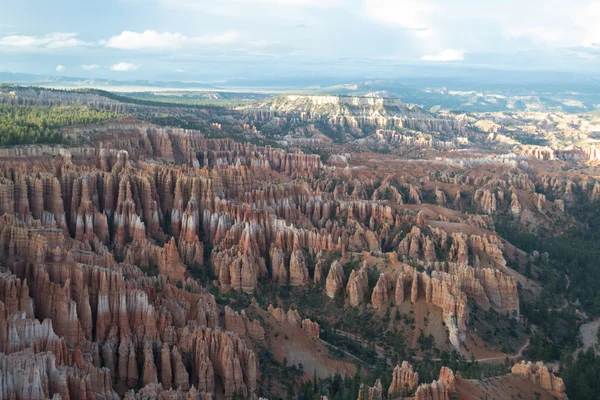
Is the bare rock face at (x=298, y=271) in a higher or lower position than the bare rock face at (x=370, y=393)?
lower

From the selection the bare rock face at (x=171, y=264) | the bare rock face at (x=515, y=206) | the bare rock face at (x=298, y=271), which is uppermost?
the bare rock face at (x=171, y=264)

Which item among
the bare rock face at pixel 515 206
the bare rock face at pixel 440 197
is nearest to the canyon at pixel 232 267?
the bare rock face at pixel 515 206

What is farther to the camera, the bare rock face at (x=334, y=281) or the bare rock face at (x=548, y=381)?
the bare rock face at (x=334, y=281)

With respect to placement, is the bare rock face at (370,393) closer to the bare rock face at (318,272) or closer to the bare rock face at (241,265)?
the bare rock face at (241,265)

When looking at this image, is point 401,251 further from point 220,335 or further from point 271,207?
point 220,335

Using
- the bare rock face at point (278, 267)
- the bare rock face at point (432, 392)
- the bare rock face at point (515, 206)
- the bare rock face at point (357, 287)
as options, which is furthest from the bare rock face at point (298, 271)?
the bare rock face at point (515, 206)

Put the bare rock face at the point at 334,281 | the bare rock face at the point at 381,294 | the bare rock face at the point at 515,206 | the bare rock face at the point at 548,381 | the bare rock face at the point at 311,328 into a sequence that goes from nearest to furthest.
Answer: the bare rock face at the point at 548,381 → the bare rock face at the point at 311,328 → the bare rock face at the point at 381,294 → the bare rock face at the point at 334,281 → the bare rock face at the point at 515,206

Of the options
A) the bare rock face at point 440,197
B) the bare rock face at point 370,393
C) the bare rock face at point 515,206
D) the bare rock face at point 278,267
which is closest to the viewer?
the bare rock face at point 370,393

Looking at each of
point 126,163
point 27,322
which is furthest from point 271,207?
point 27,322
